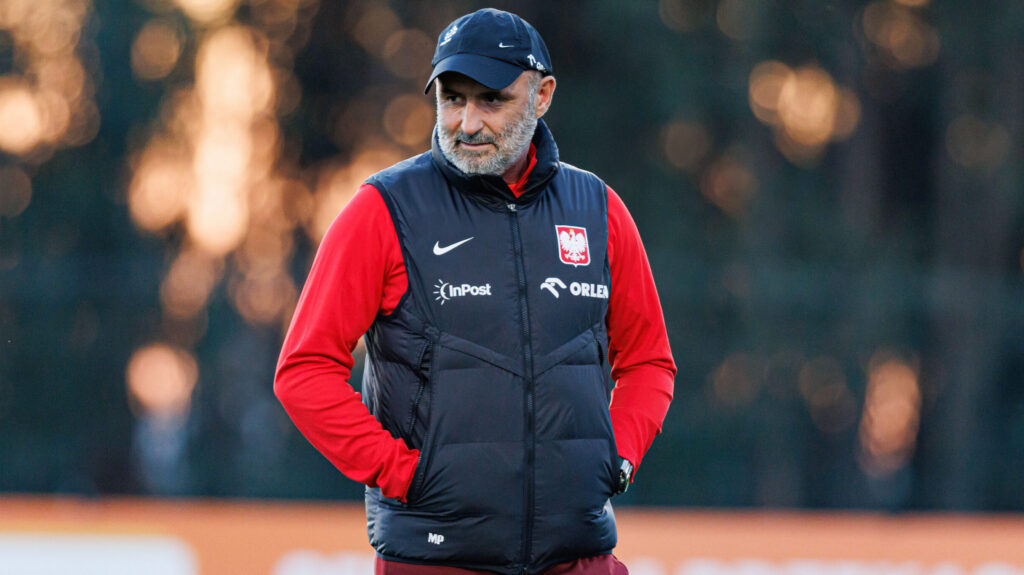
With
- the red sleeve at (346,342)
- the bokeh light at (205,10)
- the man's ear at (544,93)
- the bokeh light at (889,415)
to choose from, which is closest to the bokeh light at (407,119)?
the bokeh light at (205,10)

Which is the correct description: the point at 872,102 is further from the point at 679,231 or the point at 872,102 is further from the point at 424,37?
the point at 424,37

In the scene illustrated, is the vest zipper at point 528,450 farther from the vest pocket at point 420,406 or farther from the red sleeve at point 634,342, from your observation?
the red sleeve at point 634,342

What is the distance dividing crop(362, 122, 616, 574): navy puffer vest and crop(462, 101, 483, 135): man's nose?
0.29 feet

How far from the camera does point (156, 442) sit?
1138cm

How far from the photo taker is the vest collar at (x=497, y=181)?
2.62 meters

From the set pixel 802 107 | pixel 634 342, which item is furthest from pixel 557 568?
pixel 802 107

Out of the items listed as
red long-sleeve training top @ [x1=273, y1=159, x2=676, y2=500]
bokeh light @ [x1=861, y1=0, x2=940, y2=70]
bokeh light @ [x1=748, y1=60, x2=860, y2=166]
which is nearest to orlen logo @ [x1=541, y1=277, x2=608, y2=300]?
red long-sleeve training top @ [x1=273, y1=159, x2=676, y2=500]

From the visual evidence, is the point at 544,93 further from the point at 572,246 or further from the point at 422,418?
the point at 422,418

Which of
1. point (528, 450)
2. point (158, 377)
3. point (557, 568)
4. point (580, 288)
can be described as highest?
point (580, 288)

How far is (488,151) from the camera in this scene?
104 inches

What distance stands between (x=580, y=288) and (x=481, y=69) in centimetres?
48

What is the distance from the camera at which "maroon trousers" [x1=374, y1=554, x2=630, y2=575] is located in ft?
8.30

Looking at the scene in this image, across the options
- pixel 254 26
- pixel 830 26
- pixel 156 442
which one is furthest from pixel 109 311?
pixel 830 26

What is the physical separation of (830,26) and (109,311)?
7158 mm
